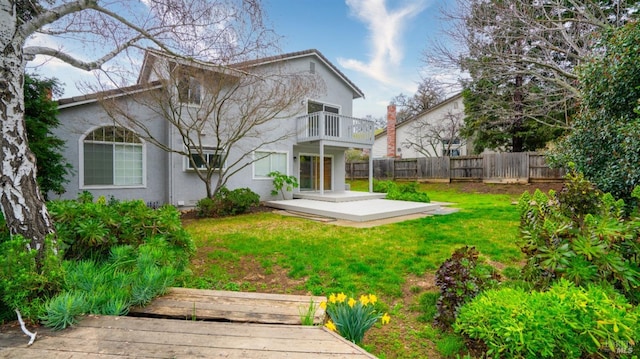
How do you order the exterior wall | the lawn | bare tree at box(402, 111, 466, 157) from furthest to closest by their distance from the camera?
bare tree at box(402, 111, 466, 157) → the exterior wall → the lawn

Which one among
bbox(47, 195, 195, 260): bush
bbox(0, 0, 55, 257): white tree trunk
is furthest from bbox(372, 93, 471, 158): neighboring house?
bbox(0, 0, 55, 257): white tree trunk

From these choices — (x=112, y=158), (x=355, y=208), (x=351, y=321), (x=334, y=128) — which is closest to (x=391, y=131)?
(x=334, y=128)

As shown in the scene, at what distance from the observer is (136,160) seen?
32.6 feet

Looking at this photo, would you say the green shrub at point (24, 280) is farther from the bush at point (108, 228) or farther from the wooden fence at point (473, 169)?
the wooden fence at point (473, 169)

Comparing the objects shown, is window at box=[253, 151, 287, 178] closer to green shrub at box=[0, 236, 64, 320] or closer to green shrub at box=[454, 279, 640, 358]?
green shrub at box=[0, 236, 64, 320]

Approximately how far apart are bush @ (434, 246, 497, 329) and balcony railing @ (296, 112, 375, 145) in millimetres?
9369

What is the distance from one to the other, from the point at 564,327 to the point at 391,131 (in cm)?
2377

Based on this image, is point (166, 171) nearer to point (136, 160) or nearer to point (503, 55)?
point (136, 160)

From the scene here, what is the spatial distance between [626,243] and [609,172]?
255cm

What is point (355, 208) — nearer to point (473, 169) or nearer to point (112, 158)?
point (112, 158)

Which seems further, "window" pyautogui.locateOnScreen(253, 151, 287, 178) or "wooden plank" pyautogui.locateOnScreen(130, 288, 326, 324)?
"window" pyautogui.locateOnScreen(253, 151, 287, 178)

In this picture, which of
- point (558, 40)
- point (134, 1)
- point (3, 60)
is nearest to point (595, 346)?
point (3, 60)

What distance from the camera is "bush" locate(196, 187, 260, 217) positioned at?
29.6 feet

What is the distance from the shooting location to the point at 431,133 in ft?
75.1
